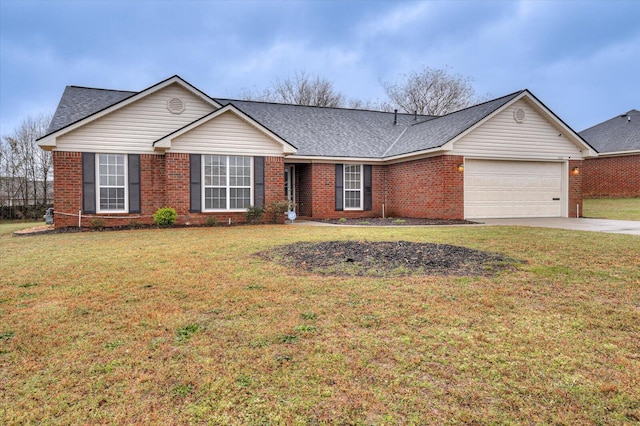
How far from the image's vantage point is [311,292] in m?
4.79

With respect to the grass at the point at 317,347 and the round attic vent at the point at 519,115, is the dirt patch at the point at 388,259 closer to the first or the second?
the grass at the point at 317,347

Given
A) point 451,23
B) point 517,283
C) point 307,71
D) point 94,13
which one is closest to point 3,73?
point 94,13

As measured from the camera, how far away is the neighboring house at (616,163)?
24141 mm

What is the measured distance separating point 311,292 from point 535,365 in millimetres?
2507

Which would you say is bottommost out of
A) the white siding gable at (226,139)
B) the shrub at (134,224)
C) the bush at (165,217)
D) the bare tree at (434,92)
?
the shrub at (134,224)

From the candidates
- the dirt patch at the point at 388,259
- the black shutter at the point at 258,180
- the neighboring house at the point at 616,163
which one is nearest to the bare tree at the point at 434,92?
the neighboring house at the point at 616,163

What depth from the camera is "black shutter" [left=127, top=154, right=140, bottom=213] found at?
1378 cm

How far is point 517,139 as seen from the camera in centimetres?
1579

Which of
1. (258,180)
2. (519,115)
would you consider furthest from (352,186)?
(519,115)

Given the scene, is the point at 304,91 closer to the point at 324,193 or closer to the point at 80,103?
the point at 324,193

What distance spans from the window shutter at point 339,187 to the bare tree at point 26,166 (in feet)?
58.4

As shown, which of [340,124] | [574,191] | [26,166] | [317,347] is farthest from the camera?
[26,166]

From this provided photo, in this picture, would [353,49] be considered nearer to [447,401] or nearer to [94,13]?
[94,13]

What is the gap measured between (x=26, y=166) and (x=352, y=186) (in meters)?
20.5
